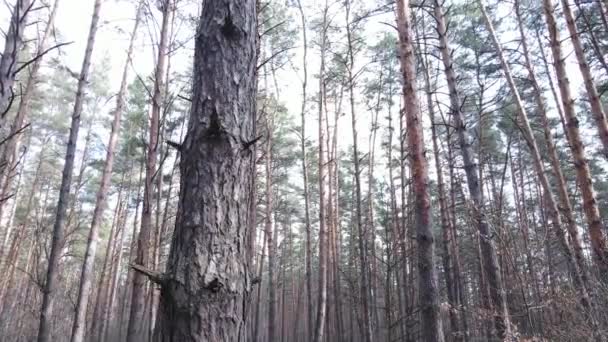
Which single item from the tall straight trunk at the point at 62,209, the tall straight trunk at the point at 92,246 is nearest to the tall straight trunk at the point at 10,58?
the tall straight trunk at the point at 92,246

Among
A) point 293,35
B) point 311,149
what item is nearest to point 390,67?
point 293,35

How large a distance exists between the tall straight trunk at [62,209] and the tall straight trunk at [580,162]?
807cm

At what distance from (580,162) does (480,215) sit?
6.37 feet

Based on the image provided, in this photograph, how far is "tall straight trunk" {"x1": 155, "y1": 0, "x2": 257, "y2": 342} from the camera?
4.41ft

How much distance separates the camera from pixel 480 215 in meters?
5.43

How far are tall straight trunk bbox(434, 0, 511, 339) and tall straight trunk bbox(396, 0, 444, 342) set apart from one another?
3.83 feet

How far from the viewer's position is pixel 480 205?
5660 millimetres

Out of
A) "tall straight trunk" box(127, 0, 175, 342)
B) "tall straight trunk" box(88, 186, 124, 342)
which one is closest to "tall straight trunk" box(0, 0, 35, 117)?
"tall straight trunk" box(127, 0, 175, 342)

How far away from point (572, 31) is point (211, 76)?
23.7 ft

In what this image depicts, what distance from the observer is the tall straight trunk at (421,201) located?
3658mm

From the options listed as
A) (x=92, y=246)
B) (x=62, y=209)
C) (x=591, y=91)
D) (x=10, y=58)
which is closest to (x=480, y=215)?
(x=591, y=91)

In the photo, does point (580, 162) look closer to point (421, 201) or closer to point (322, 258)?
point (421, 201)

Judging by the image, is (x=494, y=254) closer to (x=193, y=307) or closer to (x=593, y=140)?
(x=193, y=307)

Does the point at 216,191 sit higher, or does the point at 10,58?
the point at 10,58
